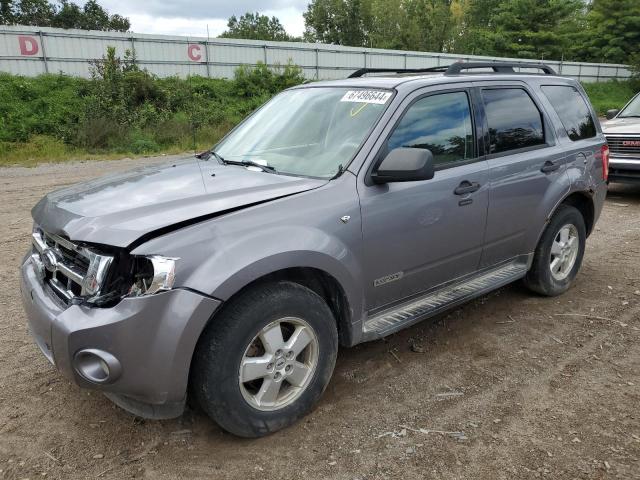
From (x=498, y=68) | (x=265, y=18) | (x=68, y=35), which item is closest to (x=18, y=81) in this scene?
(x=68, y=35)

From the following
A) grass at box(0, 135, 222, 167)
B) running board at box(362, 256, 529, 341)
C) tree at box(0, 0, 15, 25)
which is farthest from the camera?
tree at box(0, 0, 15, 25)

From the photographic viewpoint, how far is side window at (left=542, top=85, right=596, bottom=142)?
4621 mm

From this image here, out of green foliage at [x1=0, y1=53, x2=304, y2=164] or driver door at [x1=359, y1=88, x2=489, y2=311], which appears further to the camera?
green foliage at [x1=0, y1=53, x2=304, y2=164]

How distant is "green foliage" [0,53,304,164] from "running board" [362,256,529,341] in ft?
43.5

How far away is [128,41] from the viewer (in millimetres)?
24469

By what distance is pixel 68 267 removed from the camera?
2660 mm

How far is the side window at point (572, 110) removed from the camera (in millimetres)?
4621

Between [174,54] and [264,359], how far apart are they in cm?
2598

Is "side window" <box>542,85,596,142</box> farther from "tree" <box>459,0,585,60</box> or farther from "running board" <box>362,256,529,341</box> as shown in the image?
"tree" <box>459,0,585,60</box>

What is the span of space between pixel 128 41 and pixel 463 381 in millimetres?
25257

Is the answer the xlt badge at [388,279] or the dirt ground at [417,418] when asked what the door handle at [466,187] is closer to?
the xlt badge at [388,279]

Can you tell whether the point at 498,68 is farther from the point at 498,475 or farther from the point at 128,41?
the point at 128,41

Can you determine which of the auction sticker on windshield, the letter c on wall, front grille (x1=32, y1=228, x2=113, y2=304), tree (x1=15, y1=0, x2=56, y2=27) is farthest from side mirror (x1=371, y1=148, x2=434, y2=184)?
tree (x1=15, y1=0, x2=56, y2=27)

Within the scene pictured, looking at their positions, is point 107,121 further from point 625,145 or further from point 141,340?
point 141,340
